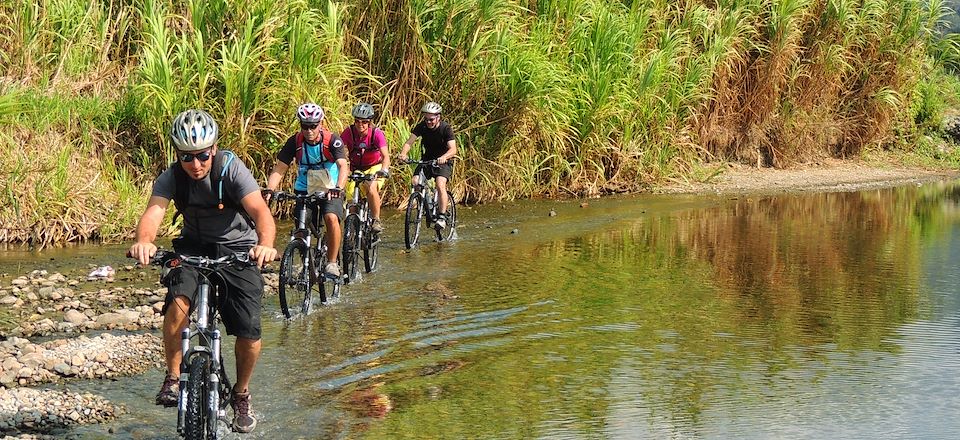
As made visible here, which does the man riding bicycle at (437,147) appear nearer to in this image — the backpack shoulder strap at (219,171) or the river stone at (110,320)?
the river stone at (110,320)

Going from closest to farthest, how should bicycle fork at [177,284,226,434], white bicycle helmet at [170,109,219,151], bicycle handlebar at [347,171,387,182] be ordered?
bicycle fork at [177,284,226,434] < white bicycle helmet at [170,109,219,151] < bicycle handlebar at [347,171,387,182]

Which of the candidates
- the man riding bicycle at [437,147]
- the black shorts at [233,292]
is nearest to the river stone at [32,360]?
the black shorts at [233,292]

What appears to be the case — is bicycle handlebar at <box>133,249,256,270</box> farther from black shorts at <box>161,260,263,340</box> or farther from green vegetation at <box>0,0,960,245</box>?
green vegetation at <box>0,0,960,245</box>

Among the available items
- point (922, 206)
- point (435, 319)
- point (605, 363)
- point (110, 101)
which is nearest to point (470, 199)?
point (110, 101)

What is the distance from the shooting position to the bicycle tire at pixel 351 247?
1193cm

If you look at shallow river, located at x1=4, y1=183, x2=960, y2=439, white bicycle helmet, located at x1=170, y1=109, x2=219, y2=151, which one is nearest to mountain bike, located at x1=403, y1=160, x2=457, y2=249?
shallow river, located at x1=4, y1=183, x2=960, y2=439

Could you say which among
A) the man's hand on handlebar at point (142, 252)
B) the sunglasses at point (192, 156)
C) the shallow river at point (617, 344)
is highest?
the sunglasses at point (192, 156)

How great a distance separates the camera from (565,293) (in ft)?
37.4

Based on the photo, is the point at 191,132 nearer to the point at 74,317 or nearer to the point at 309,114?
the point at 74,317

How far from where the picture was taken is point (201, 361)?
6074mm

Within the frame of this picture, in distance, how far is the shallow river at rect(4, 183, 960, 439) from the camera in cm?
721

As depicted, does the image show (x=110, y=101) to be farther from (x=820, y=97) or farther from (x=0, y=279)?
(x=820, y=97)

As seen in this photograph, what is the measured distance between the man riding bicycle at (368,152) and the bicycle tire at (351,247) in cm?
43

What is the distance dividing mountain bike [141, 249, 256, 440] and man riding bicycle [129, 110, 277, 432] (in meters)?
0.09
